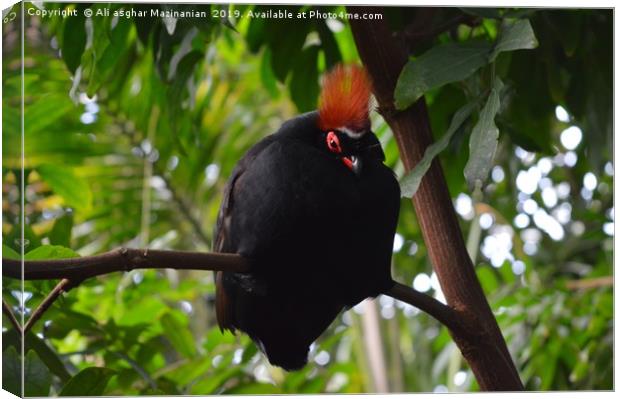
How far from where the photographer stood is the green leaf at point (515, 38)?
1.52m

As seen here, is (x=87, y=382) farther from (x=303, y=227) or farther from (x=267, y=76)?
(x=267, y=76)

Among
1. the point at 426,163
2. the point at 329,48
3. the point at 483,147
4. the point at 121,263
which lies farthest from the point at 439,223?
the point at 121,263

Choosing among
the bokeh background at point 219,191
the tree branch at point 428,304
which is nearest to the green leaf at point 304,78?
the bokeh background at point 219,191

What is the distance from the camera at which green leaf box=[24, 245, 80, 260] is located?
1476mm

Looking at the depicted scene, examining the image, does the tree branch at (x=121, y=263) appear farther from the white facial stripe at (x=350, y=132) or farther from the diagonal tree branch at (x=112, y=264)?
the white facial stripe at (x=350, y=132)

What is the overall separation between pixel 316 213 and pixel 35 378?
512mm

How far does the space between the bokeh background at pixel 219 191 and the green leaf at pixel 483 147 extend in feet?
0.47

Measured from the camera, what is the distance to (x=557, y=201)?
2402 mm

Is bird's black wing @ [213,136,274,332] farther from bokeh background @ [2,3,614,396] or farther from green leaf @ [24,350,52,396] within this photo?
green leaf @ [24,350,52,396]

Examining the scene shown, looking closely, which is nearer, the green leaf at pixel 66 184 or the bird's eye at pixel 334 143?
the bird's eye at pixel 334 143

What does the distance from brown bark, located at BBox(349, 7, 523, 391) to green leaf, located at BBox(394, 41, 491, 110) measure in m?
0.14

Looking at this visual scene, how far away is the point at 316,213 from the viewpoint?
62.1 inches

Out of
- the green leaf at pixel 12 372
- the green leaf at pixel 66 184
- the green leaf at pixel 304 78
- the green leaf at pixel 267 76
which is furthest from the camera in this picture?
the green leaf at pixel 267 76

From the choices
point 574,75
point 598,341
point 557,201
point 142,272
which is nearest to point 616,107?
point 574,75
